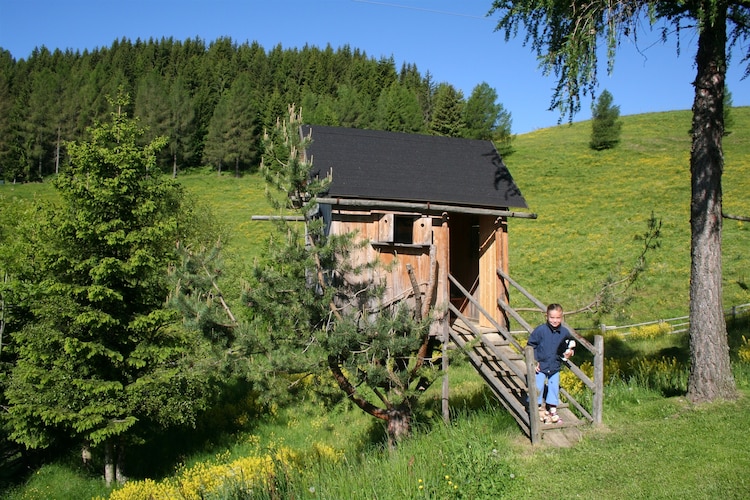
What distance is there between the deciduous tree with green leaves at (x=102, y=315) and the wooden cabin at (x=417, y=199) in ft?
19.0

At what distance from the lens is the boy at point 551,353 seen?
9.31m

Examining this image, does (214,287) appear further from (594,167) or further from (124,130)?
(594,167)

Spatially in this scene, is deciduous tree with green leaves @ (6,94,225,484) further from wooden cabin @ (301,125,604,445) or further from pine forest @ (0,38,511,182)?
pine forest @ (0,38,511,182)

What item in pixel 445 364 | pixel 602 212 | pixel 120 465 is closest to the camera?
pixel 445 364

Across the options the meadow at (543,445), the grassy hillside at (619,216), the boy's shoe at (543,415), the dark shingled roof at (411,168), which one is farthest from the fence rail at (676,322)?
the boy's shoe at (543,415)

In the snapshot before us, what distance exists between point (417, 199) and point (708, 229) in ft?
17.1

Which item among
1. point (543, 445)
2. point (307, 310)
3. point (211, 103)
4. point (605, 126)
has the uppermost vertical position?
point (211, 103)

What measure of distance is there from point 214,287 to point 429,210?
4.54m

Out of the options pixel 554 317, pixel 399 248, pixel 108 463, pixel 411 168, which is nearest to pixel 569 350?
pixel 554 317

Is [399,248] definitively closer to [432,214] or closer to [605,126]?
[432,214]

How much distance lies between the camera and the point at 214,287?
10.4m

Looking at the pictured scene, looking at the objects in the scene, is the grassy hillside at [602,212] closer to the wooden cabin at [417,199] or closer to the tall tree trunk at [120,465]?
the wooden cabin at [417,199]

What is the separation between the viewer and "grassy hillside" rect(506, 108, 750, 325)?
28.2m

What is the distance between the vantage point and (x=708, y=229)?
31.8 ft
